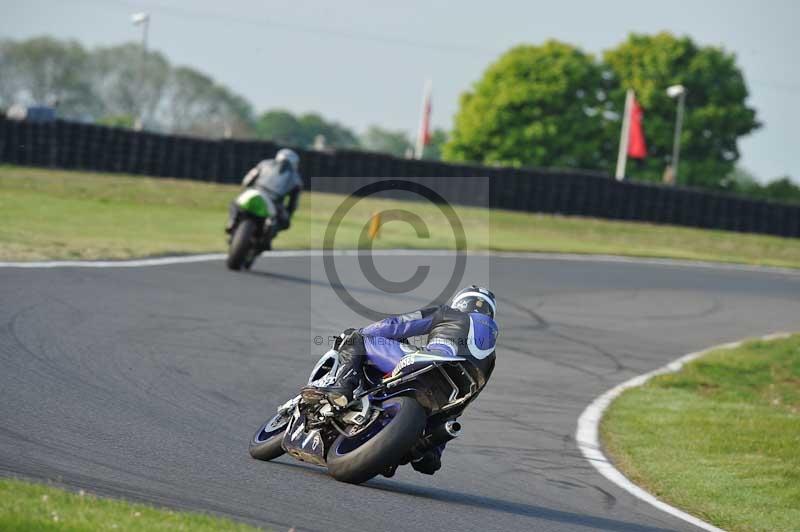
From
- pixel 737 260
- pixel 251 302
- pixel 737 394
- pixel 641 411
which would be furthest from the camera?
pixel 737 260

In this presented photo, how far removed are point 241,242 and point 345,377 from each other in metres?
9.67

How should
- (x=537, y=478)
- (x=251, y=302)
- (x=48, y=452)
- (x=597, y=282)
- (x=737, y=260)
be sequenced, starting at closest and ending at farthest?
(x=48, y=452) < (x=537, y=478) < (x=251, y=302) < (x=597, y=282) < (x=737, y=260)

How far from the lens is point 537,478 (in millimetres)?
8492

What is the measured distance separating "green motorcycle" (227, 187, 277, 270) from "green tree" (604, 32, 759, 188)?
58967 mm

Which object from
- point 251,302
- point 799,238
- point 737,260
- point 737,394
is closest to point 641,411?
point 737,394

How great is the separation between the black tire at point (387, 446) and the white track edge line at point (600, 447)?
2.07 meters

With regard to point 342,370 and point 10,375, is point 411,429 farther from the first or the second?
point 10,375

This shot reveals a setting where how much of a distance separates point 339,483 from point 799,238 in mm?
32632

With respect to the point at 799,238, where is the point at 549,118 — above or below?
above

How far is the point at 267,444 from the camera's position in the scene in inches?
294

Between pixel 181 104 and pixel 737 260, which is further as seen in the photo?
pixel 181 104

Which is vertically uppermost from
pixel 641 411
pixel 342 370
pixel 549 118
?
pixel 549 118

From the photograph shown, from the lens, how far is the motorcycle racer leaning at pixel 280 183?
16.9 metres
